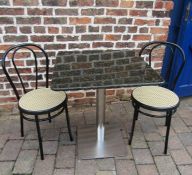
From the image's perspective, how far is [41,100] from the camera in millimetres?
2156

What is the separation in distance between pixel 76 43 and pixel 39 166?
1.24m

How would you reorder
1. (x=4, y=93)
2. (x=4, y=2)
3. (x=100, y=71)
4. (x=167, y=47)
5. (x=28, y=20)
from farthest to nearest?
(x=167, y=47)
(x=4, y=93)
(x=28, y=20)
(x=4, y=2)
(x=100, y=71)

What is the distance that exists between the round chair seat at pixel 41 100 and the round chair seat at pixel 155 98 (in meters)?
0.68

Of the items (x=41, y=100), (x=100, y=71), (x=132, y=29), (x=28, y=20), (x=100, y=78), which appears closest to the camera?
(x=100, y=78)

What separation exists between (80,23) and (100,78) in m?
0.90

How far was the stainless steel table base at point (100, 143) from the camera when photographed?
7.35 feet

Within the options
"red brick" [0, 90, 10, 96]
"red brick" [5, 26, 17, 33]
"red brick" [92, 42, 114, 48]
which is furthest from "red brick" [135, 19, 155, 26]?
"red brick" [0, 90, 10, 96]

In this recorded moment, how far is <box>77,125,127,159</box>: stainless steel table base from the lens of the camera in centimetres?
224

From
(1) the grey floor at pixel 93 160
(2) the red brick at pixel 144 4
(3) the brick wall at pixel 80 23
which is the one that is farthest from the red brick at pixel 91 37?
(1) the grey floor at pixel 93 160


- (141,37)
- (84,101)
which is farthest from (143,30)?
(84,101)

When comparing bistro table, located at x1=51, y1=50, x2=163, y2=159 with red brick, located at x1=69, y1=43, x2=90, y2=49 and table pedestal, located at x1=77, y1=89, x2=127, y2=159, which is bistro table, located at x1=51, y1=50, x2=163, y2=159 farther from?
red brick, located at x1=69, y1=43, x2=90, y2=49

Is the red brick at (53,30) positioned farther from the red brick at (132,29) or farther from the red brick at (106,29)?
the red brick at (132,29)

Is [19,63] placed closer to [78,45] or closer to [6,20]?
[6,20]

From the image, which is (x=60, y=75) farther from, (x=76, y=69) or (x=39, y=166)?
(x=39, y=166)
